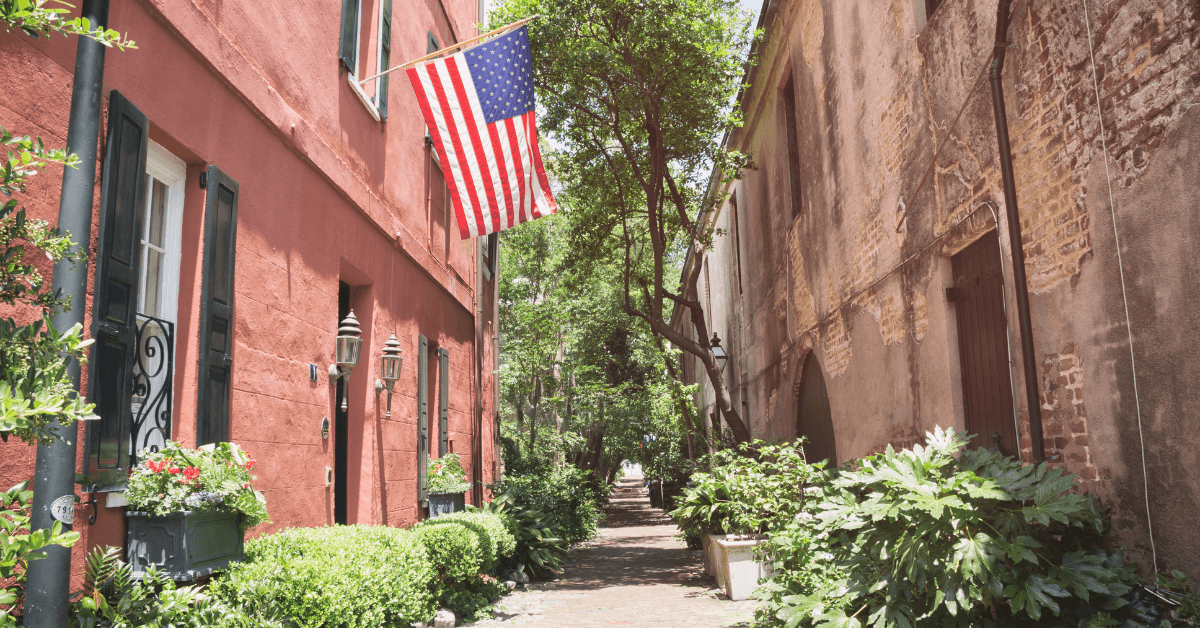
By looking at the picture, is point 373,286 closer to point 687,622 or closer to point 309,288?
point 309,288

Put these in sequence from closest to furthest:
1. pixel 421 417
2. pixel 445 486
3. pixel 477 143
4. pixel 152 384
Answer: pixel 152 384 < pixel 477 143 < pixel 421 417 < pixel 445 486

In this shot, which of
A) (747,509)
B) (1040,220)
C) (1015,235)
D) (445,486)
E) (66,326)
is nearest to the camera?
(66,326)

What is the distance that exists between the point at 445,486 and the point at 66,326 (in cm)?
681

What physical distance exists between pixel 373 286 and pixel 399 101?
2.23 meters

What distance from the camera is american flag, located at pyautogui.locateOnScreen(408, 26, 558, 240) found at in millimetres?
6945

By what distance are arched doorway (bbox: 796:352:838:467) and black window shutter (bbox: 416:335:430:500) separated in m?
4.80

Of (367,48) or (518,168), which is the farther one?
(518,168)

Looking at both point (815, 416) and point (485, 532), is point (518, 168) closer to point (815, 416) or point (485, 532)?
point (485, 532)

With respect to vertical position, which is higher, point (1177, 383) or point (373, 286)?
point (373, 286)

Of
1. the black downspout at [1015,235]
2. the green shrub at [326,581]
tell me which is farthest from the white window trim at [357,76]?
the black downspout at [1015,235]

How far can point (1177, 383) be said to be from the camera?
346cm

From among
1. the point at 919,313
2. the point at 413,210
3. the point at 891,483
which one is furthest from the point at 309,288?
the point at 919,313

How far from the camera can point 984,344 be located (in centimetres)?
553

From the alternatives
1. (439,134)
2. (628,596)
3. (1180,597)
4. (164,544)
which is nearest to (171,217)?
(164,544)
